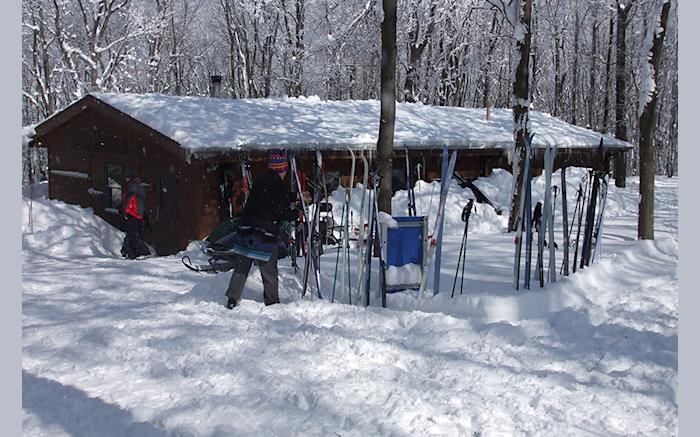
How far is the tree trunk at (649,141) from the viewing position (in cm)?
982

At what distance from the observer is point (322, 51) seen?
28094mm

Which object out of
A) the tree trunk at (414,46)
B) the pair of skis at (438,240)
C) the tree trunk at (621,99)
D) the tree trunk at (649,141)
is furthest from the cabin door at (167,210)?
the tree trunk at (621,99)

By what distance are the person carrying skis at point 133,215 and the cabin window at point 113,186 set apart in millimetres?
3157

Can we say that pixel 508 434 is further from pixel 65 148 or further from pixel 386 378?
pixel 65 148

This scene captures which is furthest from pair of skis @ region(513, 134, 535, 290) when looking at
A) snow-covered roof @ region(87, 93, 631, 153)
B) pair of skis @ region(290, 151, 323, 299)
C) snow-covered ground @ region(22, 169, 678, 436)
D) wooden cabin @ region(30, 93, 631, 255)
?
snow-covered roof @ region(87, 93, 631, 153)

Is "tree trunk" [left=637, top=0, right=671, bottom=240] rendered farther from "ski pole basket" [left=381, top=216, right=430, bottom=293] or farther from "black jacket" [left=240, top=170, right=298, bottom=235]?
"black jacket" [left=240, top=170, right=298, bottom=235]

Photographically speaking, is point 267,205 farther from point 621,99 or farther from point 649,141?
point 621,99

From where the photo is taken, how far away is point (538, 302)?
6.76 metres

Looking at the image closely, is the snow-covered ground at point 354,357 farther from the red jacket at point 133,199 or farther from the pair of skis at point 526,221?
the red jacket at point 133,199

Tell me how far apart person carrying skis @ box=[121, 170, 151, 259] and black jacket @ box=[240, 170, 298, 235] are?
19.3 feet

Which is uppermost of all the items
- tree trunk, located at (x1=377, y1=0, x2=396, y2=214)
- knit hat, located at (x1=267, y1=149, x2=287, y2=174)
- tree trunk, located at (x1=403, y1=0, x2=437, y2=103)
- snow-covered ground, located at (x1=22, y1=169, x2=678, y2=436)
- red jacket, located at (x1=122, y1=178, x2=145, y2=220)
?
tree trunk, located at (x1=403, y1=0, x2=437, y2=103)

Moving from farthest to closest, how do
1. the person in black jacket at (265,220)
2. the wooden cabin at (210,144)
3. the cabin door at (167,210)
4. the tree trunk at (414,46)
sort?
the tree trunk at (414,46)
the cabin door at (167,210)
the wooden cabin at (210,144)
the person in black jacket at (265,220)

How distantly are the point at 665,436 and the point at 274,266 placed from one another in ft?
13.2

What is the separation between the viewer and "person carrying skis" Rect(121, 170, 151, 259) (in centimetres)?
1193
